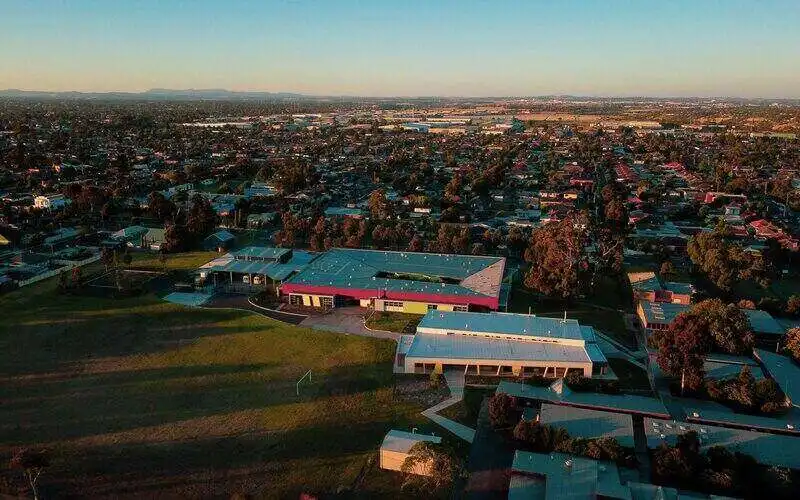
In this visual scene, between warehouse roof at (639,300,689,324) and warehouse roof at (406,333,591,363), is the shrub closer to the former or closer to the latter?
warehouse roof at (406,333,591,363)

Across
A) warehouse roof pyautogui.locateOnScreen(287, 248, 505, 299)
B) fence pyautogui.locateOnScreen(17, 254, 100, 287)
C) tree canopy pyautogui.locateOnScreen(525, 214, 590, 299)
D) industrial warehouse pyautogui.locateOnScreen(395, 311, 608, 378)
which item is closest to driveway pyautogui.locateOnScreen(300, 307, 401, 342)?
warehouse roof pyautogui.locateOnScreen(287, 248, 505, 299)

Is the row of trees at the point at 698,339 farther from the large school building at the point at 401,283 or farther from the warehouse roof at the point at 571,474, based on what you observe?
the large school building at the point at 401,283

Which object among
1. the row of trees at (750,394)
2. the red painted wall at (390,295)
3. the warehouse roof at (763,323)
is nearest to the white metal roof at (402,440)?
the row of trees at (750,394)

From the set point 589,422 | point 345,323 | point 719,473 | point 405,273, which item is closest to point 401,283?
point 405,273

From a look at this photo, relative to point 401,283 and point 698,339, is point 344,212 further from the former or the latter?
point 698,339

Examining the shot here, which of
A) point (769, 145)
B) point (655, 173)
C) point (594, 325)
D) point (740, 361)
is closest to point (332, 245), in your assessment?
point (594, 325)

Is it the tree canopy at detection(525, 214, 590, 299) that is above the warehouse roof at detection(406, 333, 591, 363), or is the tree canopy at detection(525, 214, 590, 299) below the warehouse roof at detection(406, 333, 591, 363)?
above
